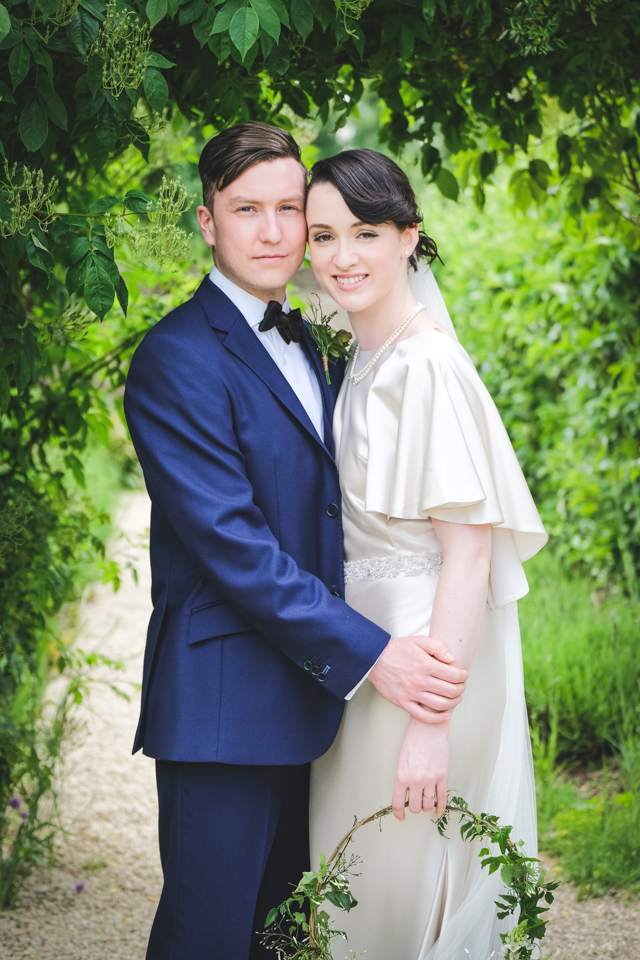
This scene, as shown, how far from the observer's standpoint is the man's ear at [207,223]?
222 centimetres

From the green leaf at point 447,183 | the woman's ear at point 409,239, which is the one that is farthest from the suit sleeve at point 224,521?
the green leaf at point 447,183

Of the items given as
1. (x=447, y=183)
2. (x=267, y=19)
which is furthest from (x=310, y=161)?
(x=267, y=19)

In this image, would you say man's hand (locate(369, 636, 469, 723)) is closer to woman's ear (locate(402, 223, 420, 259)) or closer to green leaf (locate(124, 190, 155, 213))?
woman's ear (locate(402, 223, 420, 259))

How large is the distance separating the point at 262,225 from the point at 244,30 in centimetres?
46

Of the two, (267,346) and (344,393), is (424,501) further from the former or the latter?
(267,346)

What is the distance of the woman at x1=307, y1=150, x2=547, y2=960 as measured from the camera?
201 cm

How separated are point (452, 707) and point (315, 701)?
321mm

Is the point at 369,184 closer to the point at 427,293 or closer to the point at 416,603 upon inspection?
the point at 427,293

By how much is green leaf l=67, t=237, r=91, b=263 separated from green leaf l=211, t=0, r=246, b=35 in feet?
1.64

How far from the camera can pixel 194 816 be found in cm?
203

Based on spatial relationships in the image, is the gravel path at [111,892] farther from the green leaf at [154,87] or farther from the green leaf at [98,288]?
the green leaf at [154,87]

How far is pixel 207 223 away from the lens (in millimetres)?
2248

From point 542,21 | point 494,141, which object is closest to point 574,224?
point 494,141

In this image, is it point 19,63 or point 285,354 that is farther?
point 285,354
